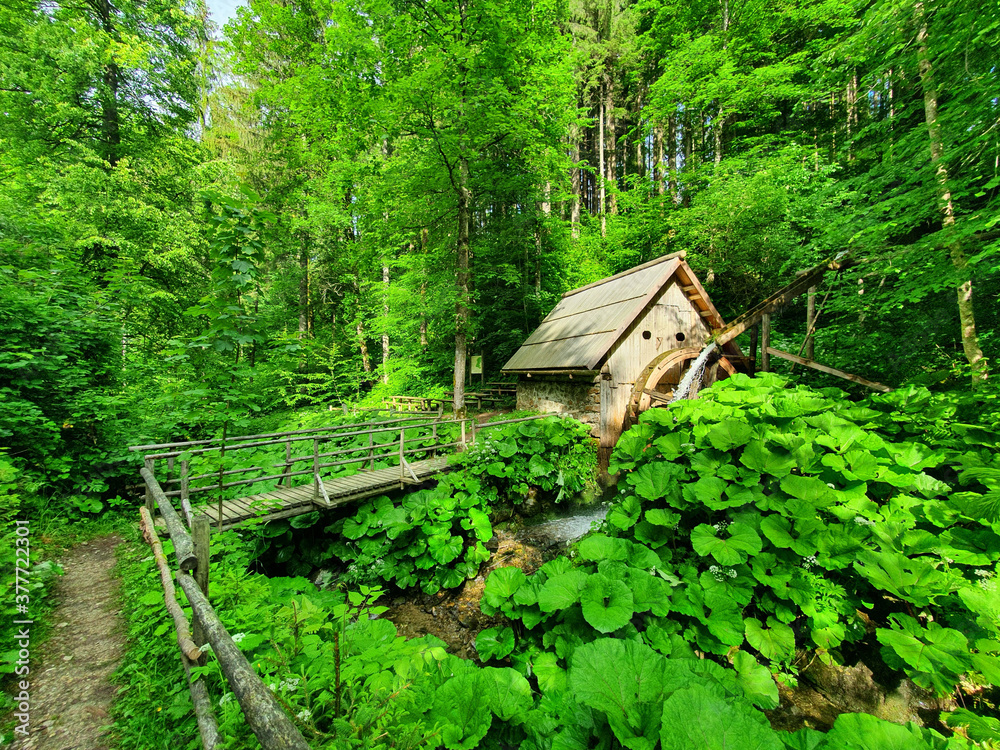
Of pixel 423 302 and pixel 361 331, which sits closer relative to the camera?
pixel 423 302

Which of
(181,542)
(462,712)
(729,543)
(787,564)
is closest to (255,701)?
(462,712)

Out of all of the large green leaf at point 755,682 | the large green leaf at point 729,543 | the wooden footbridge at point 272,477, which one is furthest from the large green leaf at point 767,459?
the wooden footbridge at point 272,477

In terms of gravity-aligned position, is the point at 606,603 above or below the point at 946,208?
below

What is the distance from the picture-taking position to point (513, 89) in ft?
31.7

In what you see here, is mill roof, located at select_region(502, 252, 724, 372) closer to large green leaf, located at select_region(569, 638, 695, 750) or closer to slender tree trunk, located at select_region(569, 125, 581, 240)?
large green leaf, located at select_region(569, 638, 695, 750)

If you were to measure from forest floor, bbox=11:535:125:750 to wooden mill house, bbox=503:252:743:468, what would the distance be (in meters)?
7.57

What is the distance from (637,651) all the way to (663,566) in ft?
5.17

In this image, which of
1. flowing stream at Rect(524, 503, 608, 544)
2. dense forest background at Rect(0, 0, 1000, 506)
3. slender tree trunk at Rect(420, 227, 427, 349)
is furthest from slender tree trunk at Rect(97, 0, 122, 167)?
flowing stream at Rect(524, 503, 608, 544)

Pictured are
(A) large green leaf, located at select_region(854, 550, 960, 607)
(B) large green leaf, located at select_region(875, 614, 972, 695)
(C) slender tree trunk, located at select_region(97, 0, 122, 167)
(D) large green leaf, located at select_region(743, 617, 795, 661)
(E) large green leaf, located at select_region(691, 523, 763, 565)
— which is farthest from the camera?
(C) slender tree trunk, located at select_region(97, 0, 122, 167)

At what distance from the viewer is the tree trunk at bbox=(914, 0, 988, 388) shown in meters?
4.97

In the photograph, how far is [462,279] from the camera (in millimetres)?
9930

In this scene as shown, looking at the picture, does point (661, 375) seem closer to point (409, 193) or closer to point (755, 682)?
point (755, 682)

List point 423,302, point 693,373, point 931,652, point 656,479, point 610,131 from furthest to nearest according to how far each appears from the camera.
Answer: point 610,131
point 423,302
point 693,373
point 656,479
point 931,652

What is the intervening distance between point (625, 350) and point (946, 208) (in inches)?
213
